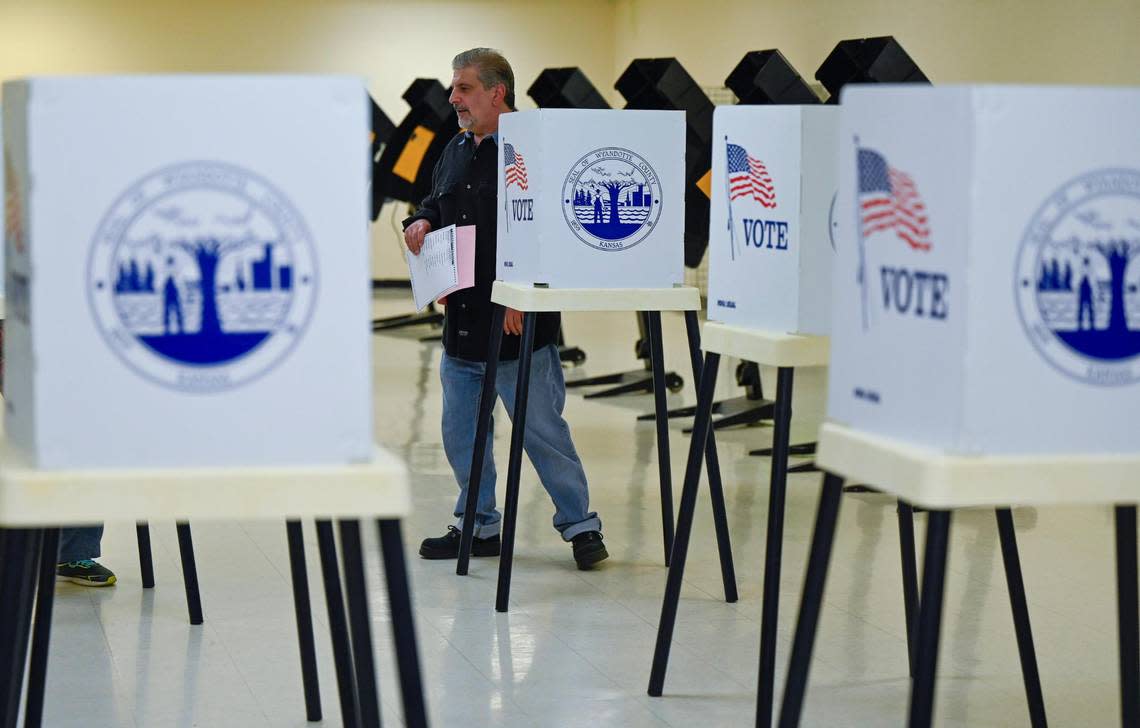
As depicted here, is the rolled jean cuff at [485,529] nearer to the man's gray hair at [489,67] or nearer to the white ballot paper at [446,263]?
the white ballot paper at [446,263]

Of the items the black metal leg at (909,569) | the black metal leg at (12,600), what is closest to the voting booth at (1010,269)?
the black metal leg at (12,600)

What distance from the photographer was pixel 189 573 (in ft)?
11.4

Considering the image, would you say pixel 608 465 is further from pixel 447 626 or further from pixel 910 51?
pixel 910 51

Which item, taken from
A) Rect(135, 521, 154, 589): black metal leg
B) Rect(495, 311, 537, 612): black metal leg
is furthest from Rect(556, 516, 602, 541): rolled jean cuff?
Rect(135, 521, 154, 589): black metal leg

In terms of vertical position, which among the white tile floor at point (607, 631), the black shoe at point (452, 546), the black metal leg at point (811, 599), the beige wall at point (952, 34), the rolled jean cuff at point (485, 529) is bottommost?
the white tile floor at point (607, 631)

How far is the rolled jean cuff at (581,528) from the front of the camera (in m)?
4.14

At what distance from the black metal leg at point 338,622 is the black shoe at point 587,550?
1616 millimetres

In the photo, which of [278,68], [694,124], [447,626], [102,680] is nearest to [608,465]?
[694,124]

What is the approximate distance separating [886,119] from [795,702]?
739mm

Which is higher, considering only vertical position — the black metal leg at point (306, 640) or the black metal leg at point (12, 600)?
the black metal leg at point (12, 600)

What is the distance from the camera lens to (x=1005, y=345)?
1667mm

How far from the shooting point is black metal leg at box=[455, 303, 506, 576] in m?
3.80

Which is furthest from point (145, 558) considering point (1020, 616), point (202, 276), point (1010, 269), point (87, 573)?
point (1010, 269)

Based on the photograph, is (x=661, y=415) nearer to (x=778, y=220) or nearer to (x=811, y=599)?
(x=778, y=220)
